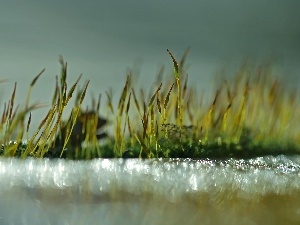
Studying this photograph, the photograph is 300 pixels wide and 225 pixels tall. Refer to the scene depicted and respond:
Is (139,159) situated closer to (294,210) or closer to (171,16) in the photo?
(294,210)

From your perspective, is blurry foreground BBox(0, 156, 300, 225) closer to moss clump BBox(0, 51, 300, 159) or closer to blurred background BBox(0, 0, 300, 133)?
moss clump BBox(0, 51, 300, 159)

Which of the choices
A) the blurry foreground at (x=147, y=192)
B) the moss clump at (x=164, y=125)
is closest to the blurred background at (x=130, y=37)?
the moss clump at (x=164, y=125)

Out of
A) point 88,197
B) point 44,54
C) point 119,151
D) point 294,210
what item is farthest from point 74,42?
point 294,210

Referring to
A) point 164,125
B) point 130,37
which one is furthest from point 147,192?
point 130,37

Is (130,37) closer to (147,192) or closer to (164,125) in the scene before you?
(164,125)

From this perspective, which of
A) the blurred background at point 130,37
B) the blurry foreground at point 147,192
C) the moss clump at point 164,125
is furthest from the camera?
Answer: the blurred background at point 130,37

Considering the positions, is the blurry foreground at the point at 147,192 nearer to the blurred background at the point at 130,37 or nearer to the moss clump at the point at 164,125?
the moss clump at the point at 164,125
